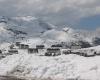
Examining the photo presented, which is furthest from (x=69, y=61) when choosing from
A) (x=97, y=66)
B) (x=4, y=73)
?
(x=4, y=73)

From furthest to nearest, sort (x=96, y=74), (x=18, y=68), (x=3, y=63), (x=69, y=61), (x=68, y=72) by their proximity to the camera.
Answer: (x=3, y=63) → (x=18, y=68) → (x=69, y=61) → (x=68, y=72) → (x=96, y=74)

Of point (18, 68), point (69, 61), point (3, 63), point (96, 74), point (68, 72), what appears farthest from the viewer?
point (3, 63)

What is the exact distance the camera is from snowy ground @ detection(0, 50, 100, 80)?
7575cm

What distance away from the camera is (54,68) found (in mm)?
82188

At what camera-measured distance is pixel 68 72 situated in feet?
257

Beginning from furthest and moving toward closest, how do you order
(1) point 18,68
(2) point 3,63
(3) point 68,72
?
(2) point 3,63
(1) point 18,68
(3) point 68,72

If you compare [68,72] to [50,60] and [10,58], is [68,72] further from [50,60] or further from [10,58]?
[10,58]

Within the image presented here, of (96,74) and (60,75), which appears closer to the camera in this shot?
(96,74)

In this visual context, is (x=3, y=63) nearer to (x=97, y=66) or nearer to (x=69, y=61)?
(x=69, y=61)

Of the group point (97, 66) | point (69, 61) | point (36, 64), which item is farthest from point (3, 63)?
point (97, 66)

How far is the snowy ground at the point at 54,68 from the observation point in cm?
7575

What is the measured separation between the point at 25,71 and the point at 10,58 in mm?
15905

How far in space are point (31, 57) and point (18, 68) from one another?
6170mm

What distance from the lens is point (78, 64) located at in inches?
3209
